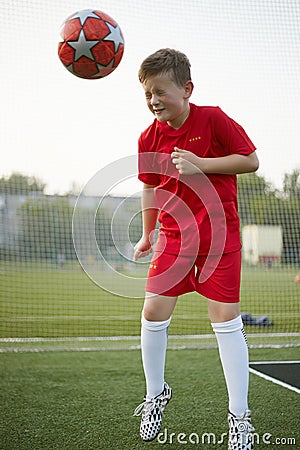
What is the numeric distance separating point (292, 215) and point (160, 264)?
4.63 meters

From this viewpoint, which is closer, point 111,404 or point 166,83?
point 166,83

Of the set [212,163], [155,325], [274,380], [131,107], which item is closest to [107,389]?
[274,380]

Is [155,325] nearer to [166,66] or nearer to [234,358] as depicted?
[234,358]

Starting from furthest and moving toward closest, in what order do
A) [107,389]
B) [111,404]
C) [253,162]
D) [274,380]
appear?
1. [274,380]
2. [107,389]
3. [111,404]
4. [253,162]

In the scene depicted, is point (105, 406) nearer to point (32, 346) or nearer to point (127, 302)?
point (32, 346)

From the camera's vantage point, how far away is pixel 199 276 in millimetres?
2221

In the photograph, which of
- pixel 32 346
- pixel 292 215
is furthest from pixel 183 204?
pixel 292 215

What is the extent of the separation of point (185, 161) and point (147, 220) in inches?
15.4

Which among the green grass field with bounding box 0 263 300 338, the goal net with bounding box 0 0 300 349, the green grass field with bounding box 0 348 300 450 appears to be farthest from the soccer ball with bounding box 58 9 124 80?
the green grass field with bounding box 0 263 300 338

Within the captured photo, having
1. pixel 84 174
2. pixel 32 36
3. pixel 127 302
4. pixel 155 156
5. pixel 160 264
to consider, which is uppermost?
pixel 32 36

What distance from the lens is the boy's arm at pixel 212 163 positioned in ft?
6.84

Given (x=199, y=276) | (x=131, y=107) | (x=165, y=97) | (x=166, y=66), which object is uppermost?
(x=131, y=107)

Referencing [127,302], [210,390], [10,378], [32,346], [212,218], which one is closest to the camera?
[212,218]

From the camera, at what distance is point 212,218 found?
85.6 inches
